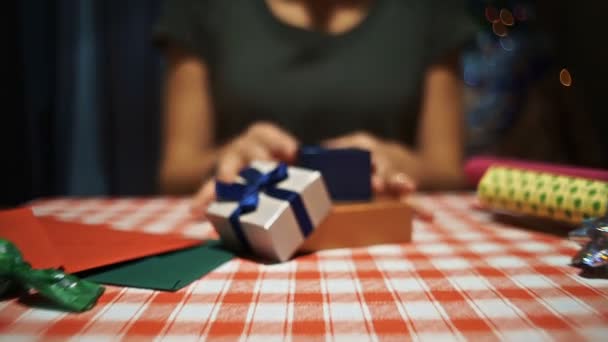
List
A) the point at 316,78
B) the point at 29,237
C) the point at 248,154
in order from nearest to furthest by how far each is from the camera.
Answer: the point at 29,237 → the point at 248,154 → the point at 316,78

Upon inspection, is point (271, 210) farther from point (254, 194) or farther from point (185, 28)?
point (185, 28)

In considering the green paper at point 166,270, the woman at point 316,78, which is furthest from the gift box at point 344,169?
the woman at point 316,78

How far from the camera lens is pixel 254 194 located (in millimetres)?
569

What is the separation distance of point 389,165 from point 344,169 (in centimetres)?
27

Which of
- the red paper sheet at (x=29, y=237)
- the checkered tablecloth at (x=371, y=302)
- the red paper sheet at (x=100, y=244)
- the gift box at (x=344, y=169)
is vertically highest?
the gift box at (x=344, y=169)

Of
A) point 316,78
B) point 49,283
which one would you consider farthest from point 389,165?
point 49,283

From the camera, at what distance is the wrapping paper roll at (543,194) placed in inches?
23.2

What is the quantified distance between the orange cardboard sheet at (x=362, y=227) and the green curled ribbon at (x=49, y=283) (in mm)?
247

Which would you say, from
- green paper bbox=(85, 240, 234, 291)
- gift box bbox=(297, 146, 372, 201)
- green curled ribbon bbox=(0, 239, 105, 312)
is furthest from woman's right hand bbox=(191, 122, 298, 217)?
green curled ribbon bbox=(0, 239, 105, 312)

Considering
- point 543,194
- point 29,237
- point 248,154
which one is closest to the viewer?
point 29,237

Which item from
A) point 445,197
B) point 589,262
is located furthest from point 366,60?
point 589,262

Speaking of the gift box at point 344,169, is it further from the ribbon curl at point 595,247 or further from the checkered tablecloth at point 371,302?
the ribbon curl at point 595,247

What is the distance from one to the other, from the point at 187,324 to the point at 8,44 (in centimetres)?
123

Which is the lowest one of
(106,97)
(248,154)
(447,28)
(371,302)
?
(371,302)
